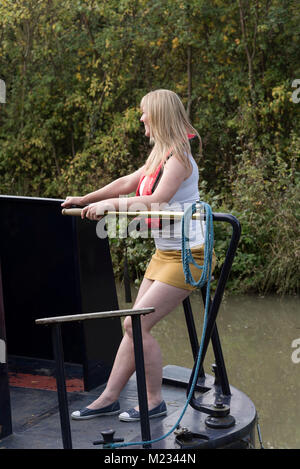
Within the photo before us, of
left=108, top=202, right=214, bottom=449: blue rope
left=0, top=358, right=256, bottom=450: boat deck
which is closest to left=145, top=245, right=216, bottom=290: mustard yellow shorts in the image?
left=108, top=202, right=214, bottom=449: blue rope

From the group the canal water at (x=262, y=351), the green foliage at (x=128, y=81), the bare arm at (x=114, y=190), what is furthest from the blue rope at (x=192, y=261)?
the green foliage at (x=128, y=81)

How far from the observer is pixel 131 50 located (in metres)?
12.7

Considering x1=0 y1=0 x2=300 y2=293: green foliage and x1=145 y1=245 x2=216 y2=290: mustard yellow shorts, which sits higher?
x1=0 y1=0 x2=300 y2=293: green foliage

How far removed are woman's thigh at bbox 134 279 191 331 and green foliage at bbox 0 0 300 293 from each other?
7.28m

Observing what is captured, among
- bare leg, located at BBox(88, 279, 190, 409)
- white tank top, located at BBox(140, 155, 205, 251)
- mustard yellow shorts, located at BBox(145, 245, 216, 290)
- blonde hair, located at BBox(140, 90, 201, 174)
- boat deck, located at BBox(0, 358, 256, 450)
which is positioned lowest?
boat deck, located at BBox(0, 358, 256, 450)

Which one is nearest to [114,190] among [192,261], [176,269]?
[176,269]

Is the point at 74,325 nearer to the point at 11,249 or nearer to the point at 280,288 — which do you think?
the point at 11,249

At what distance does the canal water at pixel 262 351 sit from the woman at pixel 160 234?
5.12 ft

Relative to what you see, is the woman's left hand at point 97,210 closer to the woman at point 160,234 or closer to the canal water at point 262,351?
the woman at point 160,234

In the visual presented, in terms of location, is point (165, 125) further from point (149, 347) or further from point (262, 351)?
point (262, 351)

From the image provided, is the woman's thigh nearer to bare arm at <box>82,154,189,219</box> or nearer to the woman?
the woman

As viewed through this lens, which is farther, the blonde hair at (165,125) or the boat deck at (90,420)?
the blonde hair at (165,125)

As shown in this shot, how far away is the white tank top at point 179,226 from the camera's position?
3.29 m

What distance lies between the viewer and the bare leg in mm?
3270
